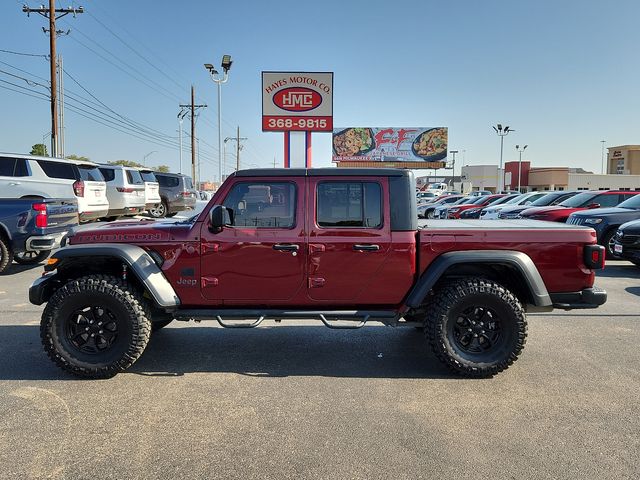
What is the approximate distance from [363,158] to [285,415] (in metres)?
52.6

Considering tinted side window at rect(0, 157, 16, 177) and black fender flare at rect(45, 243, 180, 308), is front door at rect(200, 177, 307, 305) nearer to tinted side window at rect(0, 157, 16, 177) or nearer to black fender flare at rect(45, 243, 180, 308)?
black fender flare at rect(45, 243, 180, 308)

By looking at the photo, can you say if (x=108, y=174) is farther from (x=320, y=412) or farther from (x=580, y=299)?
(x=580, y=299)

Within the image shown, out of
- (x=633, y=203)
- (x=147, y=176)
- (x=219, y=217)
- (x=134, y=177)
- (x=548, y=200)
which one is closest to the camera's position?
(x=219, y=217)

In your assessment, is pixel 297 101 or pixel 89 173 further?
Result: pixel 297 101

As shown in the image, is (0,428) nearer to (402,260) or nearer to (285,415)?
(285,415)

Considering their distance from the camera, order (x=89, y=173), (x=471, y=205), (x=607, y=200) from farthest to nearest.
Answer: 1. (x=471, y=205)
2. (x=607, y=200)
3. (x=89, y=173)

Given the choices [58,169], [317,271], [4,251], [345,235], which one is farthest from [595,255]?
[58,169]

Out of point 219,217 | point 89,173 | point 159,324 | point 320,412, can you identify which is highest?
point 89,173

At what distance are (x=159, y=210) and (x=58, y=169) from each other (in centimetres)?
878

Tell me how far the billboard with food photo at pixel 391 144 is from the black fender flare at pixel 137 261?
169 feet

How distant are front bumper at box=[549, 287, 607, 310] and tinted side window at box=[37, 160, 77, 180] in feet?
→ 37.9

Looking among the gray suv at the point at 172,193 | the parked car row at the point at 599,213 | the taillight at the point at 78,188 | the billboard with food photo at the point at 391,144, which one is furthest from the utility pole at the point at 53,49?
the billboard with food photo at the point at 391,144

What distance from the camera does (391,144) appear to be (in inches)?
2154

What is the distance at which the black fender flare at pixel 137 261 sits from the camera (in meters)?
4.11
